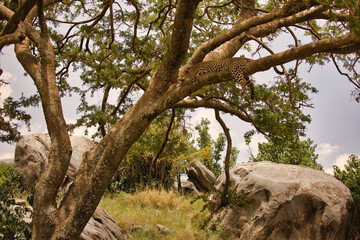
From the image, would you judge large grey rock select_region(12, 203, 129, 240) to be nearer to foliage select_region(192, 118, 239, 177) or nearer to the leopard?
the leopard

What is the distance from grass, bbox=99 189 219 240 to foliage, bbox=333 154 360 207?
164 inches

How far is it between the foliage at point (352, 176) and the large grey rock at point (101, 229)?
20.9ft

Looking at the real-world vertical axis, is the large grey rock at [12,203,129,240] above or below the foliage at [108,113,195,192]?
below

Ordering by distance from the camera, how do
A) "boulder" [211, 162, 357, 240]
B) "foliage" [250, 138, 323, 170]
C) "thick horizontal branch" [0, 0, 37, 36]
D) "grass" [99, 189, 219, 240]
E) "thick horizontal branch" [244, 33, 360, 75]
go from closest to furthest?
"thick horizontal branch" [244, 33, 360, 75]
"thick horizontal branch" [0, 0, 37, 36]
"boulder" [211, 162, 357, 240]
"grass" [99, 189, 219, 240]
"foliage" [250, 138, 323, 170]

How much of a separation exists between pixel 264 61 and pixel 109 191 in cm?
1078

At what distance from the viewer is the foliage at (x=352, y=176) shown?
26.8ft

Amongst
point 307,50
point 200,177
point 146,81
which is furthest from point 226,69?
point 200,177

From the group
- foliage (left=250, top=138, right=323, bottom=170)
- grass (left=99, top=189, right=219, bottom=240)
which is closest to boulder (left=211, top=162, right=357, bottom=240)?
grass (left=99, top=189, right=219, bottom=240)

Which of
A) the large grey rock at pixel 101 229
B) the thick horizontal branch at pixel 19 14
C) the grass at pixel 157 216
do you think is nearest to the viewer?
the thick horizontal branch at pixel 19 14

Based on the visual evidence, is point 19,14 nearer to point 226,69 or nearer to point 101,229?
point 226,69

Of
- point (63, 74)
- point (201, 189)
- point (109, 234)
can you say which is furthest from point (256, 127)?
point (201, 189)

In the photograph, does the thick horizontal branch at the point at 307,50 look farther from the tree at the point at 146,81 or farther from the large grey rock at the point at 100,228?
the large grey rock at the point at 100,228

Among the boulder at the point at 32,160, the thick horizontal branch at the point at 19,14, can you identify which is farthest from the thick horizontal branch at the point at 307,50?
the boulder at the point at 32,160

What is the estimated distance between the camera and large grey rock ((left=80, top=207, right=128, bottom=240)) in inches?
215
